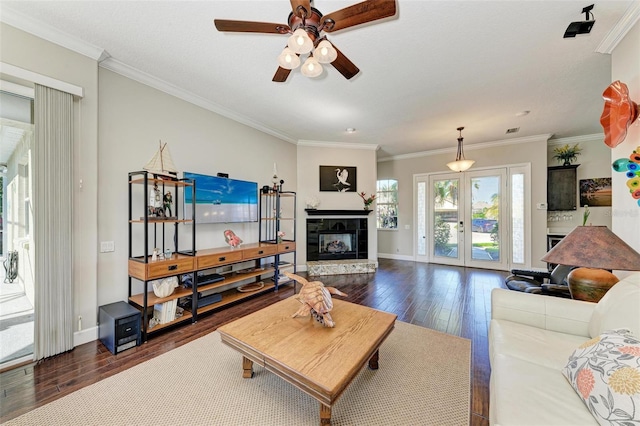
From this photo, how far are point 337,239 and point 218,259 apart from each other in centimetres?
312

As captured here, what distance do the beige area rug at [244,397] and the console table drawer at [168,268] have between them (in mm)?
781

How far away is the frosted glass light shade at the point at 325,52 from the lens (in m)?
1.71

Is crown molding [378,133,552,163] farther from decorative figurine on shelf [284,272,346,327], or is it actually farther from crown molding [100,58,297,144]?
decorative figurine on shelf [284,272,346,327]

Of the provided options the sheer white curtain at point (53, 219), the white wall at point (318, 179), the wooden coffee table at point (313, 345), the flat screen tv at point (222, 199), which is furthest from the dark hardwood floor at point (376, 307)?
the flat screen tv at point (222, 199)

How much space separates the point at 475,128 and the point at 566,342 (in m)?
4.12

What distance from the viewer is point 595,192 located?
15.8 ft

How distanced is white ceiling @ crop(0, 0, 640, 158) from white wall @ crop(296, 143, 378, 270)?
1.25 m

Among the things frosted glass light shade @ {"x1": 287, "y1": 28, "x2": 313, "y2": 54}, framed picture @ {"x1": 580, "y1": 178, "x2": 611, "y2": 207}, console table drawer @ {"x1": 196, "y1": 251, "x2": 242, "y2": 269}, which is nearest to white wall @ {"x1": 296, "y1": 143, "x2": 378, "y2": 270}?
console table drawer @ {"x1": 196, "y1": 251, "x2": 242, "y2": 269}

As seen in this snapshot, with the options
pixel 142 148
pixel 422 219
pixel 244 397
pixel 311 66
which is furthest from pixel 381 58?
pixel 422 219

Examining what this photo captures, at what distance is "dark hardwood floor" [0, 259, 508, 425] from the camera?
171 centimetres

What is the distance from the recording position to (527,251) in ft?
16.8

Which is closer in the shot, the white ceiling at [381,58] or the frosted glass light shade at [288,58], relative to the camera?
the frosted glass light shade at [288,58]

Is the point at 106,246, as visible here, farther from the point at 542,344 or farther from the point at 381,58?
the point at 542,344

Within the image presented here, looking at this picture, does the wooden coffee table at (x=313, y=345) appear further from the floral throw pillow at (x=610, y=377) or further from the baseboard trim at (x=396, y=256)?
the baseboard trim at (x=396, y=256)
